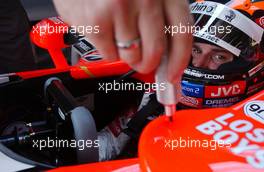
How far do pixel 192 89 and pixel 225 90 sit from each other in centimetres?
11

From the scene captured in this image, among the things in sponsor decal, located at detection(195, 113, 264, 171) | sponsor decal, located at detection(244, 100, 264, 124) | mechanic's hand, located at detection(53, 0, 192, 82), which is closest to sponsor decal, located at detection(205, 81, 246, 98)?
sponsor decal, located at detection(244, 100, 264, 124)

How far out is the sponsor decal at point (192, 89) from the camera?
52.8 inches

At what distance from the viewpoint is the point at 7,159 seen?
1.06 metres

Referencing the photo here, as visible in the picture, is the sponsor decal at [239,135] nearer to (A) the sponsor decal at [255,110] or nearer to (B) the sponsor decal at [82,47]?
(A) the sponsor decal at [255,110]

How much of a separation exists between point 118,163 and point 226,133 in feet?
0.84

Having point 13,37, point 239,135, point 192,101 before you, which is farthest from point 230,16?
point 13,37

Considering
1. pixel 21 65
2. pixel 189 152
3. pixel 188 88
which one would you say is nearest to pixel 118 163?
pixel 189 152

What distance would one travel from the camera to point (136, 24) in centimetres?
40

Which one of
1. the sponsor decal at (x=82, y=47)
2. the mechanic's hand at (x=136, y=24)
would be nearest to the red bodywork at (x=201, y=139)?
the mechanic's hand at (x=136, y=24)

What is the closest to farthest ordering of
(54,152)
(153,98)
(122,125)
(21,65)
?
(54,152) < (153,98) < (122,125) < (21,65)

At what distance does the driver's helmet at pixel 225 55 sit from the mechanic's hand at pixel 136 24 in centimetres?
92

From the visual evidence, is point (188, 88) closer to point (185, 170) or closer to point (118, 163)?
point (118, 163)

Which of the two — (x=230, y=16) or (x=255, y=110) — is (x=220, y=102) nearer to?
(x=230, y=16)

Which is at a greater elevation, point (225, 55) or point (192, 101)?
point (225, 55)
